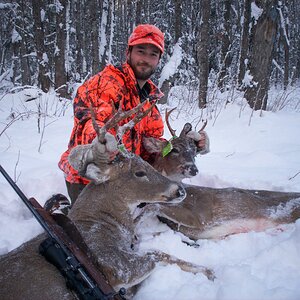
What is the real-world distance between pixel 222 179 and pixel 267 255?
6.43 ft

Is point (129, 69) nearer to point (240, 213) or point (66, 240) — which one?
point (240, 213)

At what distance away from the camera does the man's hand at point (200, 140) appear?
423cm

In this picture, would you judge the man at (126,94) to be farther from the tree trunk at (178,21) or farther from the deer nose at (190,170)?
the tree trunk at (178,21)

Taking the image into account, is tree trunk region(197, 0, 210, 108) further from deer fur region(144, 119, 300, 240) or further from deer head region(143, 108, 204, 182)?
deer fur region(144, 119, 300, 240)

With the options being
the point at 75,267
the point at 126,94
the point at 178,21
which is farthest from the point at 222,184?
the point at 178,21

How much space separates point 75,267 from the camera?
6.31 ft

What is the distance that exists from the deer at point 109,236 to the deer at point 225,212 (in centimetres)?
40

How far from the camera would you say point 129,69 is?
12.7 ft

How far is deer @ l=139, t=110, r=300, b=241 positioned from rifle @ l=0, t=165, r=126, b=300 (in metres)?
1.29

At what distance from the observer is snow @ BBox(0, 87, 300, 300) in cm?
221

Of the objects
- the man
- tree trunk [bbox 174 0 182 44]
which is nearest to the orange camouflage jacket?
the man

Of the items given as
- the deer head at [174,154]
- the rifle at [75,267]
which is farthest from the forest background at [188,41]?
the rifle at [75,267]

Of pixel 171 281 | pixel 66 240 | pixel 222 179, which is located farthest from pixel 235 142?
pixel 66 240

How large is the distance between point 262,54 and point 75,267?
22.2 ft
